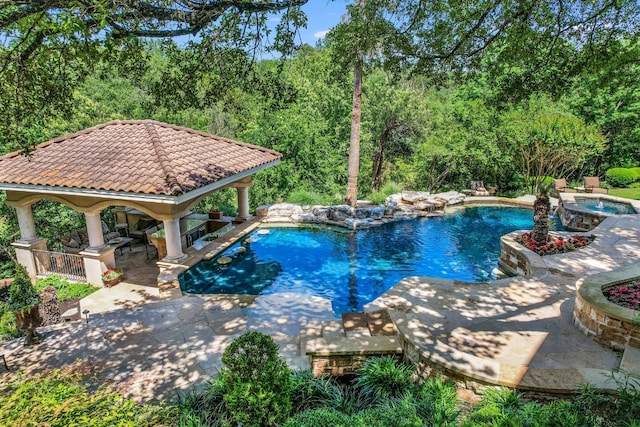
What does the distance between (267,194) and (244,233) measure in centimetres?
636

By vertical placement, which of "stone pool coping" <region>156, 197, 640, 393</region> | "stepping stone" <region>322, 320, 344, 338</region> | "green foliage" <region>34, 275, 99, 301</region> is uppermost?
"stone pool coping" <region>156, 197, 640, 393</region>

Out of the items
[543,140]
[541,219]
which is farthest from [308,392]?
[543,140]

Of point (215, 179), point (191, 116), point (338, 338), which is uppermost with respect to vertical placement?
point (191, 116)

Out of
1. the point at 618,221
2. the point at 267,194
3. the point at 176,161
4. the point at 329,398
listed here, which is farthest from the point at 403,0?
the point at 267,194

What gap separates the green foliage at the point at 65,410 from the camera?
12.3 feet

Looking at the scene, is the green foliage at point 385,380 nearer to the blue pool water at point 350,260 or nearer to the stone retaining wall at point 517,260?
the blue pool water at point 350,260

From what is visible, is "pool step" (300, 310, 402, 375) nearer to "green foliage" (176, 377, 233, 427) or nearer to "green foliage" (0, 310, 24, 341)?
"green foliage" (176, 377, 233, 427)

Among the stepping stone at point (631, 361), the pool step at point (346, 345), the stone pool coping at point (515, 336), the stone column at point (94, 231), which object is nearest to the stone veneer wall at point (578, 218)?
the stone pool coping at point (515, 336)

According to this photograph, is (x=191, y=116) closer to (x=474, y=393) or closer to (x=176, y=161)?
(x=176, y=161)

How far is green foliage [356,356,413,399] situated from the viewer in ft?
19.6

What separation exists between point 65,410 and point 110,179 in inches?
295

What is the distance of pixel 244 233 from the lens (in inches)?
580

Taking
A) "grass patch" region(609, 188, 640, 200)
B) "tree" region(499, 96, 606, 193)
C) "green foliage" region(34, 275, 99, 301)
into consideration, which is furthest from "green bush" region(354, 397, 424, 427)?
"grass patch" region(609, 188, 640, 200)

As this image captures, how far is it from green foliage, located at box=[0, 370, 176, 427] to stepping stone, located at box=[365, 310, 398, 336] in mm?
3861
